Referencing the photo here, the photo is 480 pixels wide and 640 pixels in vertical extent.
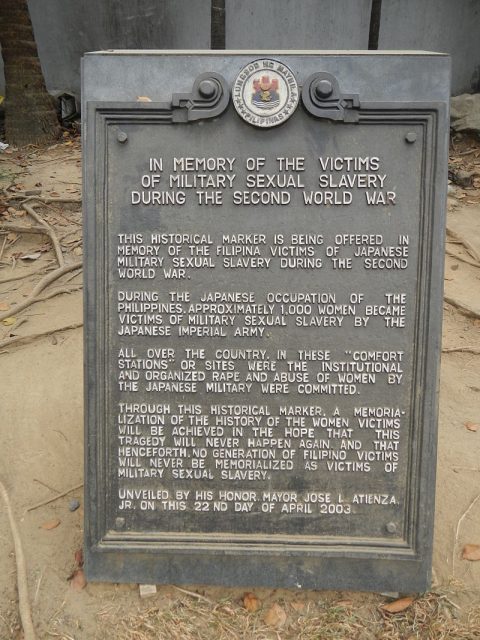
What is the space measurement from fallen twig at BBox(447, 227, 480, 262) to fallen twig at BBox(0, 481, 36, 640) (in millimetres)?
4729

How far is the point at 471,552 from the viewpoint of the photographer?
2.66 metres

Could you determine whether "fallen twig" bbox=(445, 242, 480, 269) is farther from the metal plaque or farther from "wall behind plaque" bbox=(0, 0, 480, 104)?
"wall behind plaque" bbox=(0, 0, 480, 104)

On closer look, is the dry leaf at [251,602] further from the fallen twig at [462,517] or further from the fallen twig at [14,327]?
the fallen twig at [14,327]

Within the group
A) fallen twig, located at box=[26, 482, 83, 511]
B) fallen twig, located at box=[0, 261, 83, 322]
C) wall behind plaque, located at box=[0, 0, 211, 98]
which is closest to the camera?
fallen twig, located at box=[26, 482, 83, 511]

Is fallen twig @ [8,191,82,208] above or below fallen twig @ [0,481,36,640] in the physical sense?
above

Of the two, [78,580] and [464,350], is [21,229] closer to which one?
[78,580]

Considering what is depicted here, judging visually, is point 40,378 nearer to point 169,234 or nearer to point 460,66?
point 169,234

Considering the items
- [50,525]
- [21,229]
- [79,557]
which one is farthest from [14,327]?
[79,557]

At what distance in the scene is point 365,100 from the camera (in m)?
2.31

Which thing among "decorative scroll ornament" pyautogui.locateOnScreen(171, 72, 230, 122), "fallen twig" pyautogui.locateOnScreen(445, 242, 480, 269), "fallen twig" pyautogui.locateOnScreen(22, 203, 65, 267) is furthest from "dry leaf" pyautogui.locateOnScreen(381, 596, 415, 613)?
"fallen twig" pyautogui.locateOnScreen(22, 203, 65, 267)

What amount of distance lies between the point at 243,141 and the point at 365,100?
1.74ft

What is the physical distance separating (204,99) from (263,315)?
0.93m

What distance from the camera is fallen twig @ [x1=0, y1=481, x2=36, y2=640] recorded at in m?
2.29

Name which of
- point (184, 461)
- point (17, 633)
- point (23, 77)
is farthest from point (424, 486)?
point (23, 77)
